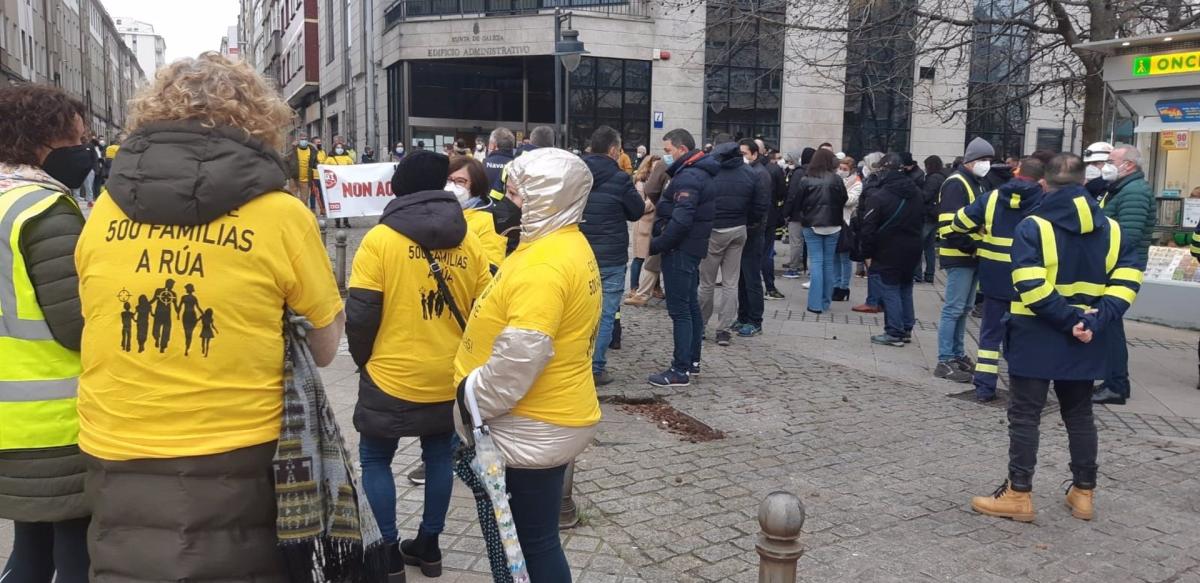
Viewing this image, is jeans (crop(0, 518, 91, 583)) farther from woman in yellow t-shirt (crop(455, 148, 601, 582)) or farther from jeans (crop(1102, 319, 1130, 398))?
jeans (crop(1102, 319, 1130, 398))

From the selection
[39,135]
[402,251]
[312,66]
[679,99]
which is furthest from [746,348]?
[312,66]

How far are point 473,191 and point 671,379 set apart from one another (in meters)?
2.79

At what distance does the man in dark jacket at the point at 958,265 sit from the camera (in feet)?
25.2

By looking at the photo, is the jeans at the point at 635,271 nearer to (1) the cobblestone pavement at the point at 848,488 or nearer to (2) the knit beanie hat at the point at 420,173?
(1) the cobblestone pavement at the point at 848,488

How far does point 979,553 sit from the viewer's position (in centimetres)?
436

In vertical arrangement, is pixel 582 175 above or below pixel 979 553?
above

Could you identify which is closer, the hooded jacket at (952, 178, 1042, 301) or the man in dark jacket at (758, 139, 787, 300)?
the hooded jacket at (952, 178, 1042, 301)

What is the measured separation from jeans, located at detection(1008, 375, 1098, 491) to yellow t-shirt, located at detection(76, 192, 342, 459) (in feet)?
12.7

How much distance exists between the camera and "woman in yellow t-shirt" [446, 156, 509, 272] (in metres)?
5.15

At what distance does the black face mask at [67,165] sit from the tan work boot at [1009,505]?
434 cm

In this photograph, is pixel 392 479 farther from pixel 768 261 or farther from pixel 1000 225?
pixel 768 261

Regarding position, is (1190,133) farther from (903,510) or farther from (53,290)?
(53,290)

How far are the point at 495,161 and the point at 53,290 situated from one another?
6.11 m

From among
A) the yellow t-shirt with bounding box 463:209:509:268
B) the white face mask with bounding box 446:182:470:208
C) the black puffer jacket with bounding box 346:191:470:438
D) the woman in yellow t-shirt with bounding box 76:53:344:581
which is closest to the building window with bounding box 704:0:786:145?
the yellow t-shirt with bounding box 463:209:509:268
